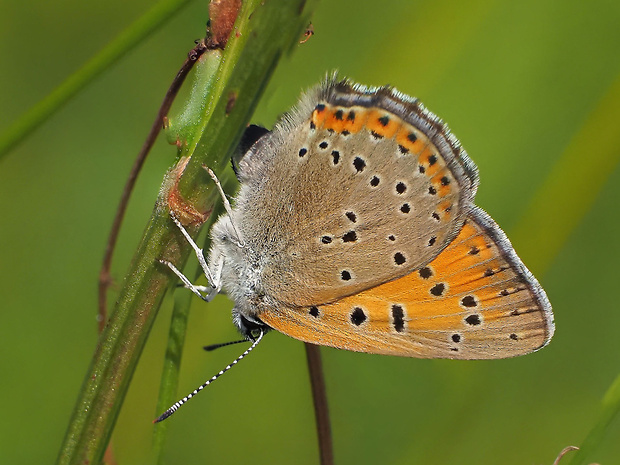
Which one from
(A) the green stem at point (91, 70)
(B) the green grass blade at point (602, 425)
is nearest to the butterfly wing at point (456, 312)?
(B) the green grass blade at point (602, 425)

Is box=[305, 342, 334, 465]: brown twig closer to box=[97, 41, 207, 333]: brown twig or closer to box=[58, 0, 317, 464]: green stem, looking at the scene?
box=[58, 0, 317, 464]: green stem

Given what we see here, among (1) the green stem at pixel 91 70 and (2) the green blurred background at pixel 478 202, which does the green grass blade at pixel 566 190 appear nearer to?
(2) the green blurred background at pixel 478 202

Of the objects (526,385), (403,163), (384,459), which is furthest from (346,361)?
(403,163)

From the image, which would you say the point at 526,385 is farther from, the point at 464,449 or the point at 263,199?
the point at 263,199

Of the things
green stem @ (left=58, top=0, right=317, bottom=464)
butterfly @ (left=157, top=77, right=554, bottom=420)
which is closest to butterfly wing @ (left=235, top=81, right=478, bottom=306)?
butterfly @ (left=157, top=77, right=554, bottom=420)

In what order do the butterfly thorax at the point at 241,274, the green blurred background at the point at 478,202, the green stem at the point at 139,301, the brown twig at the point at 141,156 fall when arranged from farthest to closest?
the green blurred background at the point at 478,202, the butterfly thorax at the point at 241,274, the brown twig at the point at 141,156, the green stem at the point at 139,301

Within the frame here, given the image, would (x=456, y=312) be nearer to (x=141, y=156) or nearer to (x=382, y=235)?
(x=382, y=235)
